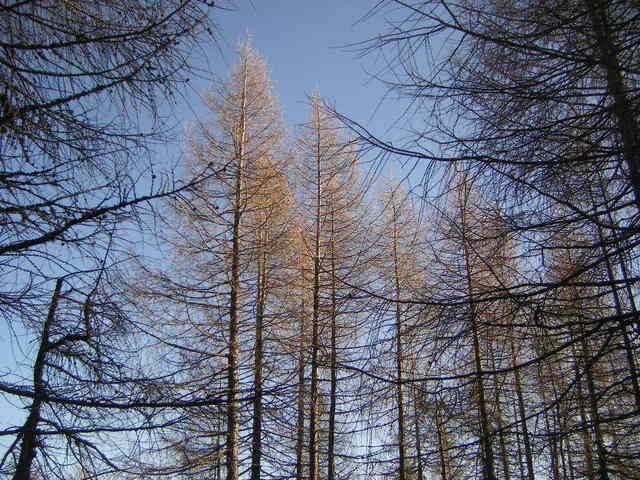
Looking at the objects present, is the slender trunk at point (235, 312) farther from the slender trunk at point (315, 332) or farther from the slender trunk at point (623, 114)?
the slender trunk at point (623, 114)

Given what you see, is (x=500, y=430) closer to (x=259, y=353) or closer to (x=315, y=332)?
(x=259, y=353)

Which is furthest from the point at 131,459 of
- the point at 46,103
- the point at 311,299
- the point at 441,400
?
the point at 311,299

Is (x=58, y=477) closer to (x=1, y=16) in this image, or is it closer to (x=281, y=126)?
(x=1, y=16)

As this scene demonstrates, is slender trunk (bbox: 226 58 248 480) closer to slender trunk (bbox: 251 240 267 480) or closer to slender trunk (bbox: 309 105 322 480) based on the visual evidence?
slender trunk (bbox: 251 240 267 480)

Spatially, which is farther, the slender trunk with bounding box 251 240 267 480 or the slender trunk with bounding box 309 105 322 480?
the slender trunk with bounding box 309 105 322 480

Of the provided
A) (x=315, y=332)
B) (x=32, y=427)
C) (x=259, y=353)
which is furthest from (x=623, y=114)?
(x=315, y=332)

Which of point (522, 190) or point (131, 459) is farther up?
point (522, 190)

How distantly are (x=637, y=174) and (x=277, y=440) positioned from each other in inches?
242

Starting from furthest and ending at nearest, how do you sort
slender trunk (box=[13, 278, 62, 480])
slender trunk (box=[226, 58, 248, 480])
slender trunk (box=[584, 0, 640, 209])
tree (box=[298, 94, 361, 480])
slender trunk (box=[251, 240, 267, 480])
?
tree (box=[298, 94, 361, 480]) → slender trunk (box=[251, 240, 267, 480]) → slender trunk (box=[226, 58, 248, 480]) → slender trunk (box=[13, 278, 62, 480]) → slender trunk (box=[584, 0, 640, 209])

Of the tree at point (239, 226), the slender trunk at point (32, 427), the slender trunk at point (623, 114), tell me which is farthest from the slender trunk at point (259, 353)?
the slender trunk at point (623, 114)

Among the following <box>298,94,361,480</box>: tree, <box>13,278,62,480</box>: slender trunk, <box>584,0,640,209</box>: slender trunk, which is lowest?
<box>13,278,62,480</box>: slender trunk

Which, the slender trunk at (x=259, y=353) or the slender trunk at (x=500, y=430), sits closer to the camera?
the slender trunk at (x=500, y=430)

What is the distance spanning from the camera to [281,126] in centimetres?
862

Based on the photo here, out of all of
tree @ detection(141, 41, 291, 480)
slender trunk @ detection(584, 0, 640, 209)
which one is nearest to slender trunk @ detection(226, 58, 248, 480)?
tree @ detection(141, 41, 291, 480)
